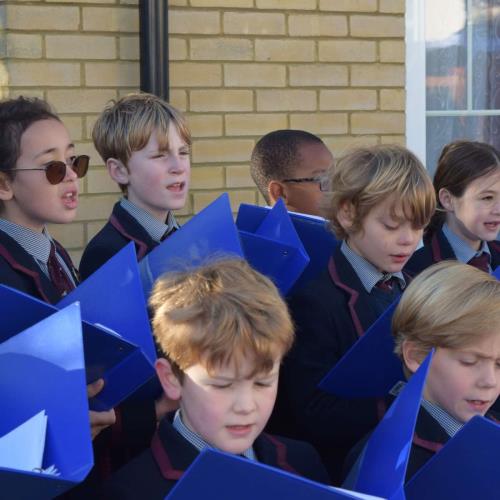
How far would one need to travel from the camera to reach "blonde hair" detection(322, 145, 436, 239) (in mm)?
3060

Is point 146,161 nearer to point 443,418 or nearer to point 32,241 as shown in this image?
point 32,241

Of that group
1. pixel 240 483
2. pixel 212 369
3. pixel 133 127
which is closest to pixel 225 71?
pixel 133 127

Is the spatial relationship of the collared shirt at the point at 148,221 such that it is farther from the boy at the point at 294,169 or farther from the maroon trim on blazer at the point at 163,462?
the maroon trim on blazer at the point at 163,462

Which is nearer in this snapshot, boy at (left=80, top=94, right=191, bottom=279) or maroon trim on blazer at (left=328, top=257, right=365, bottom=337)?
maroon trim on blazer at (left=328, top=257, right=365, bottom=337)

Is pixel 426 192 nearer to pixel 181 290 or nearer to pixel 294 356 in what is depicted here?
pixel 294 356

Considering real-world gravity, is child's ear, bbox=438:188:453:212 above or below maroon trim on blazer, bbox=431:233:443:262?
above

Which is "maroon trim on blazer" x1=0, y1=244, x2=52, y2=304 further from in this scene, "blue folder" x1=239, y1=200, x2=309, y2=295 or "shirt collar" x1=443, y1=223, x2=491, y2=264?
"shirt collar" x1=443, y1=223, x2=491, y2=264

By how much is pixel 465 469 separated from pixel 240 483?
1.74 feet

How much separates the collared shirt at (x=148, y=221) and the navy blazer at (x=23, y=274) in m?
0.54

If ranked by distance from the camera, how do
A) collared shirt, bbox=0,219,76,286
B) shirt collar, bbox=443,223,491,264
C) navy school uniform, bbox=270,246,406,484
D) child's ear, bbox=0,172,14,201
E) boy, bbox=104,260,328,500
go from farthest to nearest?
1. shirt collar, bbox=443,223,491,264
2. child's ear, bbox=0,172,14,201
3. collared shirt, bbox=0,219,76,286
4. navy school uniform, bbox=270,246,406,484
5. boy, bbox=104,260,328,500

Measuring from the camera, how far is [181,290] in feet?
7.15

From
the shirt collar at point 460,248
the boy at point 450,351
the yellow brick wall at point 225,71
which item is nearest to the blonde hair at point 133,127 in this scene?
the shirt collar at point 460,248

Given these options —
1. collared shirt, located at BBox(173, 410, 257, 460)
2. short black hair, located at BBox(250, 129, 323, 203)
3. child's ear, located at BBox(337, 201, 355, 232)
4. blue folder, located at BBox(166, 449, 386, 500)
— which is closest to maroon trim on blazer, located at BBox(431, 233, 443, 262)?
short black hair, located at BBox(250, 129, 323, 203)

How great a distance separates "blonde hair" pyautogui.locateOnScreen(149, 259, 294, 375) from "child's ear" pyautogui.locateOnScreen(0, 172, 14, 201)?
3.21 ft
